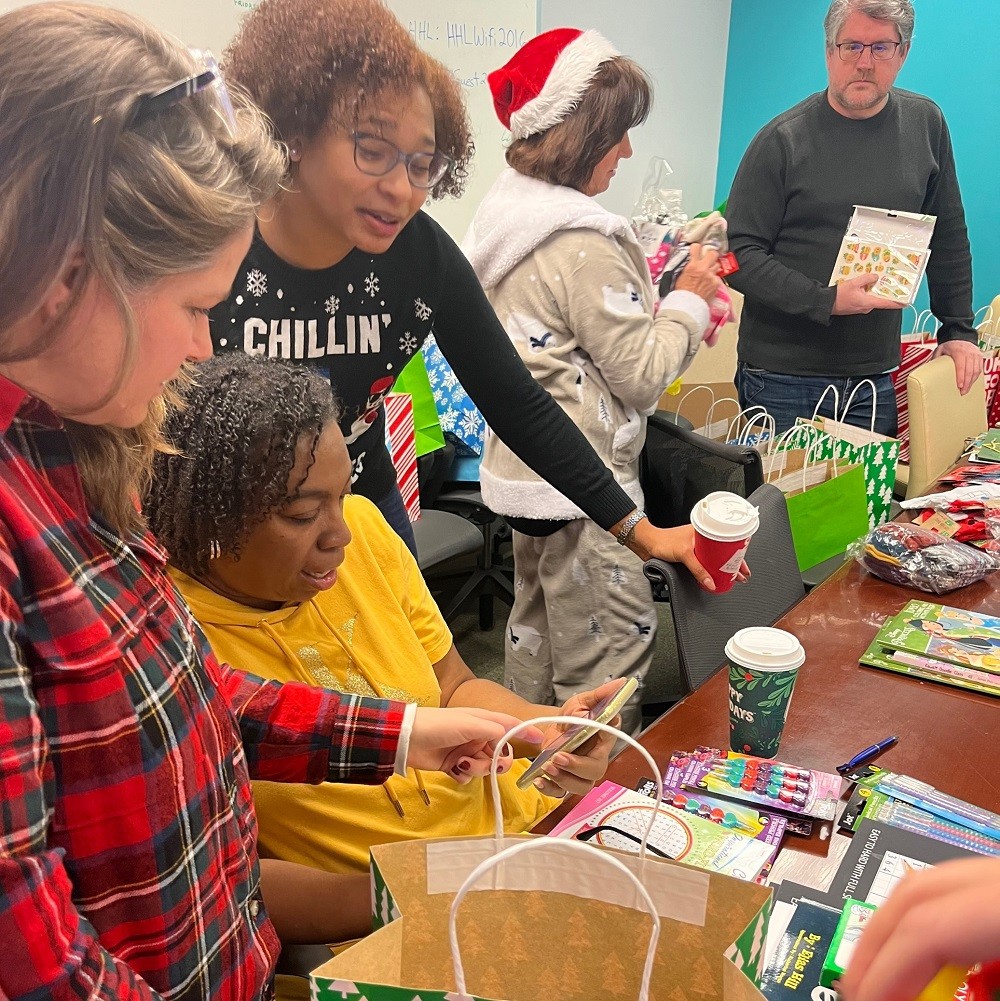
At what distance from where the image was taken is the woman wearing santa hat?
1.95m

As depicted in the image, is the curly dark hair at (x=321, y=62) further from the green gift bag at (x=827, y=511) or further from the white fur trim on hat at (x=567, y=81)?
the green gift bag at (x=827, y=511)

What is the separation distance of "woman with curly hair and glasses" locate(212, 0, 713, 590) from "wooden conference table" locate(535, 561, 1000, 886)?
237mm

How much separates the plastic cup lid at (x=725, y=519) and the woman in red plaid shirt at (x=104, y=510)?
34.9 inches

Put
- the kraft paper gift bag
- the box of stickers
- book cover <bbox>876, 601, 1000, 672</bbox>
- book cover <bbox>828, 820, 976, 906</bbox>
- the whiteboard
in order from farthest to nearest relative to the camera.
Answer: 1. the whiteboard
2. the box of stickers
3. book cover <bbox>876, 601, 1000, 672</bbox>
4. book cover <bbox>828, 820, 976, 906</bbox>
5. the kraft paper gift bag

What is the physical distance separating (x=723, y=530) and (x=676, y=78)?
3986mm

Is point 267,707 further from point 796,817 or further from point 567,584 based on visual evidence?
point 567,584

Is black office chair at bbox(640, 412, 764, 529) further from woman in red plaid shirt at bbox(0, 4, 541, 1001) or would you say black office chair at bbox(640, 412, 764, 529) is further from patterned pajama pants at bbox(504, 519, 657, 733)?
woman in red plaid shirt at bbox(0, 4, 541, 1001)

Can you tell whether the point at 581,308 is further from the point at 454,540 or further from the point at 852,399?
the point at 852,399

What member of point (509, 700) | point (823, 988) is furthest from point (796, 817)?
point (509, 700)

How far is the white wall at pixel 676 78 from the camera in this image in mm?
4285

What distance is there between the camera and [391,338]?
1.51 m

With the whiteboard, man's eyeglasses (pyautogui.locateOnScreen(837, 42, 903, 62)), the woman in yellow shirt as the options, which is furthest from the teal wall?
the woman in yellow shirt

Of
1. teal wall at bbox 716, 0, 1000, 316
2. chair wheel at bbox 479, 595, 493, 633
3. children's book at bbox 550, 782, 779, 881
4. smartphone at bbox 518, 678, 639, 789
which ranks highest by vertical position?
teal wall at bbox 716, 0, 1000, 316

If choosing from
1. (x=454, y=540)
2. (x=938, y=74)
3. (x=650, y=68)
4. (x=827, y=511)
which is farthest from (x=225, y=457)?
(x=938, y=74)
